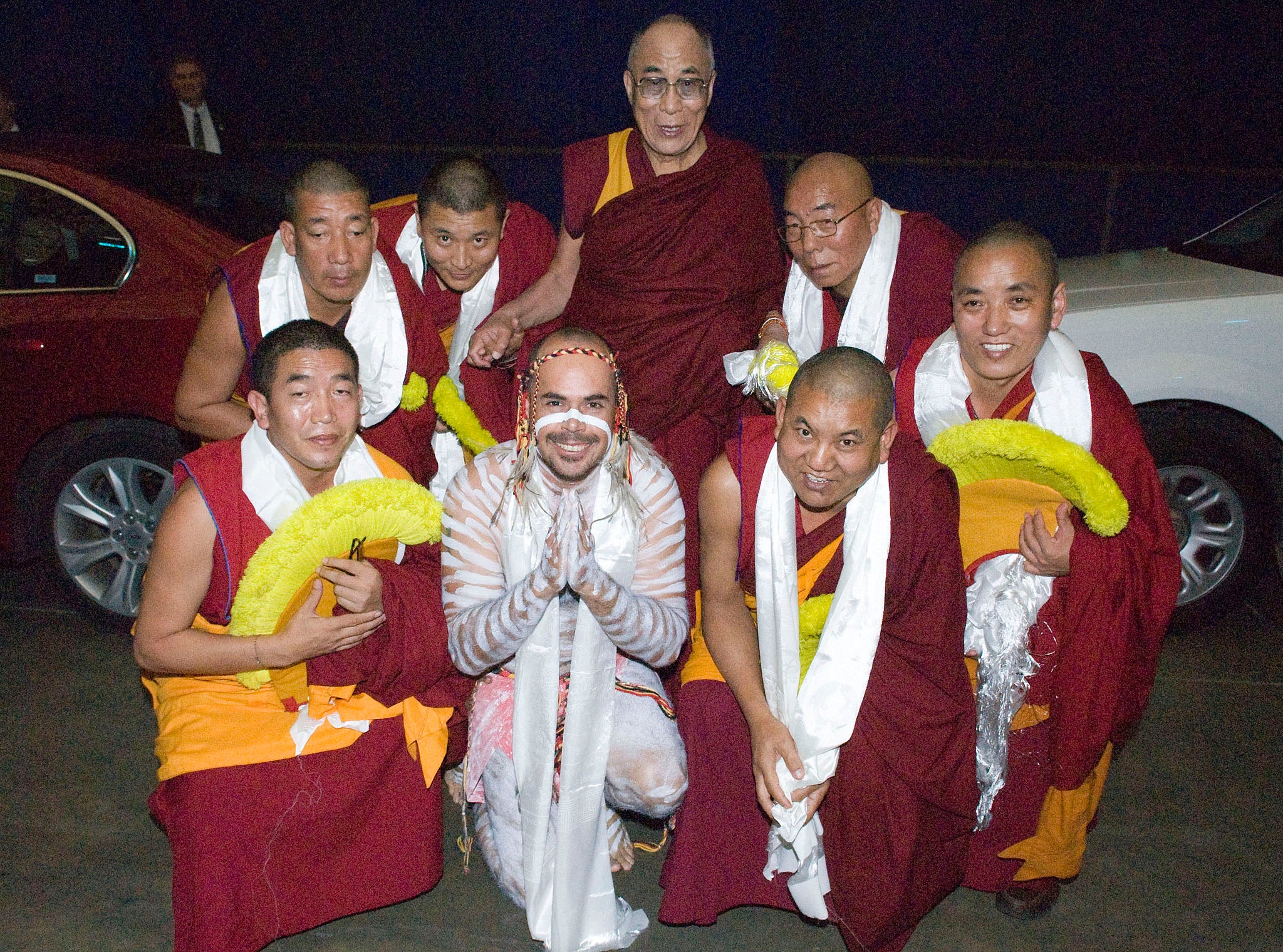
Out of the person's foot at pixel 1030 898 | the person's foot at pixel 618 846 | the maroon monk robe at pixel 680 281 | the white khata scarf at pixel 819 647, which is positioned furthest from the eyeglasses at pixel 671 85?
the person's foot at pixel 1030 898

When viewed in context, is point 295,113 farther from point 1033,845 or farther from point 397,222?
point 1033,845

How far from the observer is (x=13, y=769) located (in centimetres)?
352

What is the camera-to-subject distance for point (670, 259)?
3.73 m

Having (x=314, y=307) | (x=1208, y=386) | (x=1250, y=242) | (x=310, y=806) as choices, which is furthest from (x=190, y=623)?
(x=1250, y=242)

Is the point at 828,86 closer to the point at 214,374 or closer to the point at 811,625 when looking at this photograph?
the point at 214,374

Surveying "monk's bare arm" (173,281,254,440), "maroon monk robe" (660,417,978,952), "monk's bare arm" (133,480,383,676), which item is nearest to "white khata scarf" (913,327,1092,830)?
"maroon monk robe" (660,417,978,952)

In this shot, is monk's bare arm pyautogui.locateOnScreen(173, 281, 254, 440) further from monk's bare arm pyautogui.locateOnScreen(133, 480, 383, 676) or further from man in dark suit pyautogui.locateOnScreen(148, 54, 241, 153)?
man in dark suit pyautogui.locateOnScreen(148, 54, 241, 153)

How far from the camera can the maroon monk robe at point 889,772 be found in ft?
8.83

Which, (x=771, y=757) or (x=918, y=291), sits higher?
(x=918, y=291)

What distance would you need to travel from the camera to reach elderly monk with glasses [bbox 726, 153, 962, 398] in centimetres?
346

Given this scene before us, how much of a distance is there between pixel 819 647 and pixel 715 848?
600mm

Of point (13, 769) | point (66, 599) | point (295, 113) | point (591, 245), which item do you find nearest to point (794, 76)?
point (295, 113)

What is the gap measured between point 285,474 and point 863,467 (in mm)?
1457

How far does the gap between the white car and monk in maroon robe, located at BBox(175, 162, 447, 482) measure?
2.41 metres
